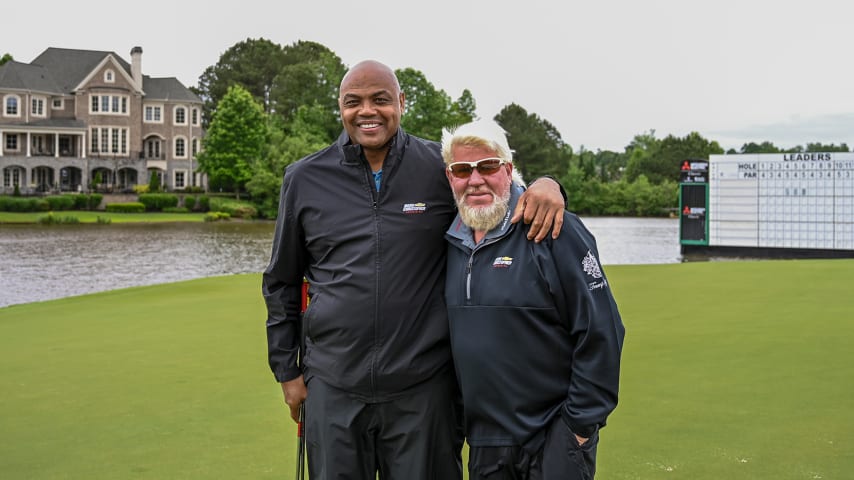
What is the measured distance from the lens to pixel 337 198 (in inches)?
140

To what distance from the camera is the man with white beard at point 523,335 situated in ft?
9.91

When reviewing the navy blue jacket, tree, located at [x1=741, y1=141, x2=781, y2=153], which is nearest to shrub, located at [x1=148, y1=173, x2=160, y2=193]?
the navy blue jacket

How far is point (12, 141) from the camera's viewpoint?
6253cm

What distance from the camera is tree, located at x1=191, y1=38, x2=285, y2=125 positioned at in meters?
94.6

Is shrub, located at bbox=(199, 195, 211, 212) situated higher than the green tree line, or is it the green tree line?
the green tree line

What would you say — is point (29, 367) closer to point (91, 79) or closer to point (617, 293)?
point (617, 293)

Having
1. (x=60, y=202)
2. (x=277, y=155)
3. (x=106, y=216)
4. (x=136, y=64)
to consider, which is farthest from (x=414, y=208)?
(x=136, y=64)

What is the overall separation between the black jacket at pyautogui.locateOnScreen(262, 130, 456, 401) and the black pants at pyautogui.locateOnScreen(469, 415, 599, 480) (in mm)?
444

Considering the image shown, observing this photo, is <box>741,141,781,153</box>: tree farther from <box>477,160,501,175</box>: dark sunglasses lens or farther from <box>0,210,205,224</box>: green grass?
<box>477,160,501,175</box>: dark sunglasses lens

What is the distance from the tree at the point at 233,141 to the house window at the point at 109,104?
858 centimetres

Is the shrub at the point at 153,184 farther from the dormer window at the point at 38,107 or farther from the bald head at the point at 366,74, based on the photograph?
the bald head at the point at 366,74

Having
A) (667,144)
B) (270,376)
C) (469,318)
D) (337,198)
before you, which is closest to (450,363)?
(469,318)

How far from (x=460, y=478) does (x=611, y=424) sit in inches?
87.7

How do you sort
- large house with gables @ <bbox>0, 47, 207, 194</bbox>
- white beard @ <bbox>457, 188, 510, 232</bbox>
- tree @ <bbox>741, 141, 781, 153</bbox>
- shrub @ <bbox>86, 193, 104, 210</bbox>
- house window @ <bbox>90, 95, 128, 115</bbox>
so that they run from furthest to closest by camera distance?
tree @ <bbox>741, 141, 781, 153</bbox> → house window @ <bbox>90, 95, 128, 115</bbox> → large house with gables @ <bbox>0, 47, 207, 194</bbox> → shrub @ <bbox>86, 193, 104, 210</bbox> → white beard @ <bbox>457, 188, 510, 232</bbox>
